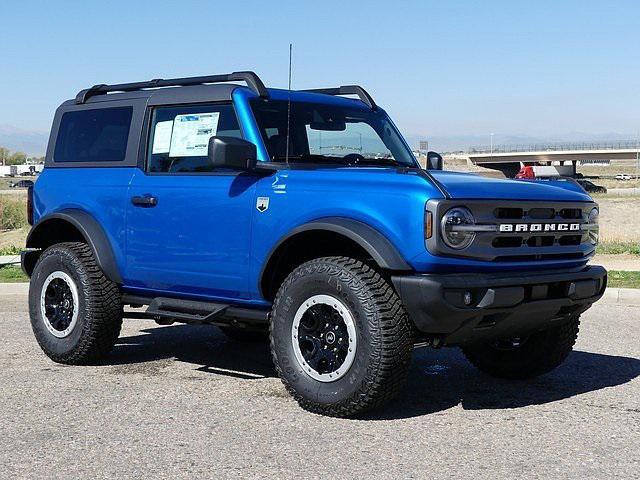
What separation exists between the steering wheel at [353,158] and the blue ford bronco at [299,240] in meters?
0.02

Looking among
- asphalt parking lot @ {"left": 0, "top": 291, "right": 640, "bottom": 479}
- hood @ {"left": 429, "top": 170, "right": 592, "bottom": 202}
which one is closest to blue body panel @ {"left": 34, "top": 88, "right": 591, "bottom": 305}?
hood @ {"left": 429, "top": 170, "right": 592, "bottom": 202}

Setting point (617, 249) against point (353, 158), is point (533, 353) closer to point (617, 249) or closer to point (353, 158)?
point (353, 158)

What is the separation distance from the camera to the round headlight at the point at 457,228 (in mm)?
5383

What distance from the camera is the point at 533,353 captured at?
22.3 ft

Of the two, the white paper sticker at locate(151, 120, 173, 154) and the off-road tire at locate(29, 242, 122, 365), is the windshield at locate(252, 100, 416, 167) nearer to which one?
the white paper sticker at locate(151, 120, 173, 154)

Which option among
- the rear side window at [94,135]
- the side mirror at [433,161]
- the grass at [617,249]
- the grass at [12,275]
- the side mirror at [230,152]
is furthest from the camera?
the grass at [617,249]

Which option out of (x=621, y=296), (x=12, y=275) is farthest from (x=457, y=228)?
(x=12, y=275)

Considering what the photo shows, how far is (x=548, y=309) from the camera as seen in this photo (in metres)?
5.78

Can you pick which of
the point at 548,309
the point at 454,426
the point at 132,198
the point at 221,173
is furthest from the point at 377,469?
the point at 132,198

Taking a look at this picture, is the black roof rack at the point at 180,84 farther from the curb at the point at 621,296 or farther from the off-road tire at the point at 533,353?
the curb at the point at 621,296

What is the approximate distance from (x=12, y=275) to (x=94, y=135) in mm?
8167

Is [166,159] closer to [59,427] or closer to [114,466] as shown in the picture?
[59,427]

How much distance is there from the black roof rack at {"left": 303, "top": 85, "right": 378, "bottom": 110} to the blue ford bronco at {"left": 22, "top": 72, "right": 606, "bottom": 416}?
0.01 metres

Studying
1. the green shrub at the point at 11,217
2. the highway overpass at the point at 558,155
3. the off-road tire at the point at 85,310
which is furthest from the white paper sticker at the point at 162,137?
the highway overpass at the point at 558,155
